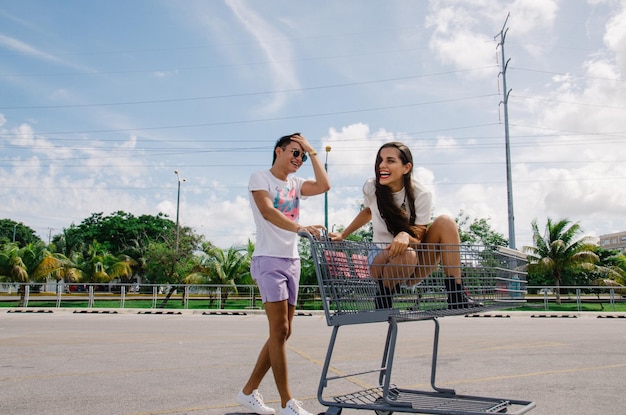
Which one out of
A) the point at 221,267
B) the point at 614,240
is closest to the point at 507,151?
the point at 221,267

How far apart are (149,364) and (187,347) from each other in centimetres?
176

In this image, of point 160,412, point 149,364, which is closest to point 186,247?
point 149,364

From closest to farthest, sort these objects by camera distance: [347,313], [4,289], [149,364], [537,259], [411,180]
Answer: [347,313], [411,180], [149,364], [4,289], [537,259]

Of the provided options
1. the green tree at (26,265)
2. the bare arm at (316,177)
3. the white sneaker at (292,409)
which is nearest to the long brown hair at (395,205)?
the bare arm at (316,177)

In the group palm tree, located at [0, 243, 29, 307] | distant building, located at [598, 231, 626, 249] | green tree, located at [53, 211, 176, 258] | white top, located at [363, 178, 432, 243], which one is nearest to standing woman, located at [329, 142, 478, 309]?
white top, located at [363, 178, 432, 243]

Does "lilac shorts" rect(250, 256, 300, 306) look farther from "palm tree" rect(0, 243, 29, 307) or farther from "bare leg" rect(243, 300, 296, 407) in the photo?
"palm tree" rect(0, 243, 29, 307)

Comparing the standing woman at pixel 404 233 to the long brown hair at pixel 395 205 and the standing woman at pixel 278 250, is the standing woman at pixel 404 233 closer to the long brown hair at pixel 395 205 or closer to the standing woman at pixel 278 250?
the long brown hair at pixel 395 205

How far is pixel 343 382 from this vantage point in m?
4.68

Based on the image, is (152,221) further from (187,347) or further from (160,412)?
(160,412)

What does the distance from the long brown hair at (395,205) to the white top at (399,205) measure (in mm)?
29

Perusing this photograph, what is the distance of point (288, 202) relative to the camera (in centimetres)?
367

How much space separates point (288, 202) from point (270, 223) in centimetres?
24

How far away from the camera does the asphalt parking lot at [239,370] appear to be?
3.87m

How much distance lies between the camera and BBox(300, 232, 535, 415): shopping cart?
2805 mm
